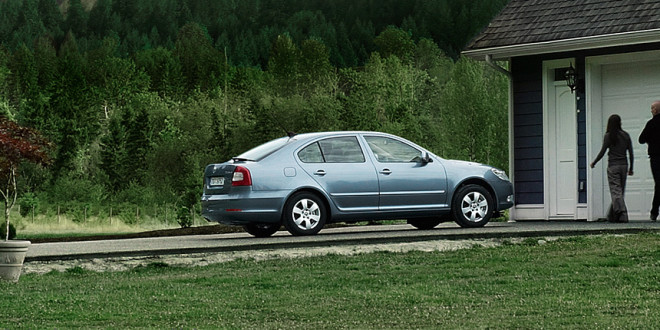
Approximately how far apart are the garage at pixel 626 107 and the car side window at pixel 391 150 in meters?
3.90

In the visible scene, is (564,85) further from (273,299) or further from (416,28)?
(416,28)

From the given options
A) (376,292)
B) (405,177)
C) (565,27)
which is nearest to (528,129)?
(565,27)

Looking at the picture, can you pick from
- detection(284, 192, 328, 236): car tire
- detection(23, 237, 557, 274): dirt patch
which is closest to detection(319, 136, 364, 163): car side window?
detection(284, 192, 328, 236): car tire

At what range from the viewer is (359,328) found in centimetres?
778

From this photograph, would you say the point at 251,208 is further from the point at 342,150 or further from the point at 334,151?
the point at 342,150

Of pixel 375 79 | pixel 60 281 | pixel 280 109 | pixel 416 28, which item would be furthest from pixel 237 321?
pixel 416 28

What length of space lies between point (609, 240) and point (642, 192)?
4.99 meters

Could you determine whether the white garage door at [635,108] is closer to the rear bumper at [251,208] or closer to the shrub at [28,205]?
the rear bumper at [251,208]

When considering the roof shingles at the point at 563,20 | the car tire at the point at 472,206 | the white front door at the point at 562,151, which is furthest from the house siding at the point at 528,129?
the car tire at the point at 472,206

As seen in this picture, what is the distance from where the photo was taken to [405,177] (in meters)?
16.1

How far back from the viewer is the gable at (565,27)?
17.8 metres

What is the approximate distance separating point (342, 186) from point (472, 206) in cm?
227

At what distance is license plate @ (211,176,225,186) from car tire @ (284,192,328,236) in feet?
3.20

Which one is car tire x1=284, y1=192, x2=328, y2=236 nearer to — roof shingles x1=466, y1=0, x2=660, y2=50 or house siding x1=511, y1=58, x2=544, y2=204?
house siding x1=511, y1=58, x2=544, y2=204
